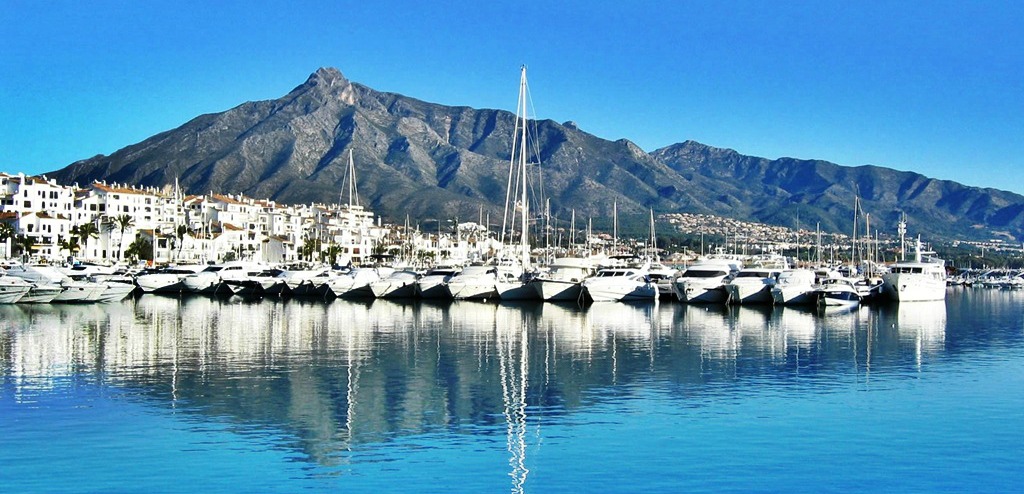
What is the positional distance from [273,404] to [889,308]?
53159 millimetres

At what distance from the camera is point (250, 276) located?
76062 mm

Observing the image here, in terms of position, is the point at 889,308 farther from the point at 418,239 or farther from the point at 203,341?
the point at 418,239

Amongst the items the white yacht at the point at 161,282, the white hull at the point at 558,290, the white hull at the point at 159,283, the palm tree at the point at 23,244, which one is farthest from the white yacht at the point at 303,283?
the palm tree at the point at 23,244

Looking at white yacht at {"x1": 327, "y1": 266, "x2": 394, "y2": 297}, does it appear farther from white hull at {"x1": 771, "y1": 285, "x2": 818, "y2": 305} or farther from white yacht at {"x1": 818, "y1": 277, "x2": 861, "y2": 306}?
white yacht at {"x1": 818, "y1": 277, "x2": 861, "y2": 306}

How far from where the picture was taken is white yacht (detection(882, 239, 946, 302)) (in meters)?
71.1

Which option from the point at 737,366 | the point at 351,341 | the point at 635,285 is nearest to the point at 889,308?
the point at 635,285

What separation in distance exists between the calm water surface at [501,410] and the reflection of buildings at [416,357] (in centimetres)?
14

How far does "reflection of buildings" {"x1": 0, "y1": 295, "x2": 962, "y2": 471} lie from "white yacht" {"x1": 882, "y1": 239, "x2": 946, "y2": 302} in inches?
579

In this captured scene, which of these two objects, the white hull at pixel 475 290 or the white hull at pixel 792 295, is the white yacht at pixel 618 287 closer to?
the white hull at pixel 475 290

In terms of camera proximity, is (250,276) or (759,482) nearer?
(759,482)

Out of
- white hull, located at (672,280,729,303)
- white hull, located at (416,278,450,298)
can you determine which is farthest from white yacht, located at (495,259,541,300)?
white hull, located at (672,280,729,303)

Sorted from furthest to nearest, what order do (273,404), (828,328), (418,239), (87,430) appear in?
(418,239)
(828,328)
(273,404)
(87,430)

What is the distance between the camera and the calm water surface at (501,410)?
653 inches

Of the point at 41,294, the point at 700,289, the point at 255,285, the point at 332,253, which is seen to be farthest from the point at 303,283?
the point at 332,253
